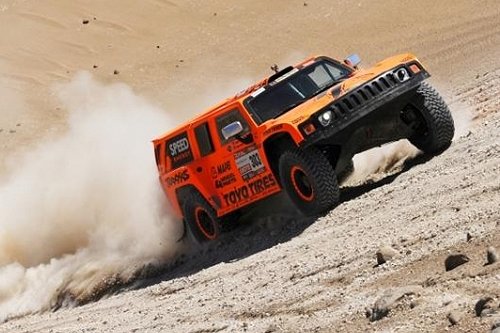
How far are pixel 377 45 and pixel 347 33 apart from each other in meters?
1.69

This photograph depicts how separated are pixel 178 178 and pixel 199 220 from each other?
2.01 feet

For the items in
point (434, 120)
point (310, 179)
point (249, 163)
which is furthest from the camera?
point (249, 163)

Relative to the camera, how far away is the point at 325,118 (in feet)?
34.3

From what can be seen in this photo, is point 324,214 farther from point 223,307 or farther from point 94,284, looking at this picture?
point 94,284

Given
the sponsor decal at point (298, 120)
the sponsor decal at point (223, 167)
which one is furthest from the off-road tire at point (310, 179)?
the sponsor decal at point (223, 167)

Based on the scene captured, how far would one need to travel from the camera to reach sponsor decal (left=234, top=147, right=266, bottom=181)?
11320mm

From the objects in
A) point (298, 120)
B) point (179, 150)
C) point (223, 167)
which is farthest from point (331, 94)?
point (179, 150)

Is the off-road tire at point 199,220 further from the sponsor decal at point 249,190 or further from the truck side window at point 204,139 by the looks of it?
the truck side window at point 204,139

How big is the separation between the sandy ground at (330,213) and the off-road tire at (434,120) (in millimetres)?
243

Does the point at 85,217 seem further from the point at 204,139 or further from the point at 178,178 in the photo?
the point at 204,139

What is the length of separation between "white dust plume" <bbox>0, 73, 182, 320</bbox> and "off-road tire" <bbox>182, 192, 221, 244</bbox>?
0.56 m

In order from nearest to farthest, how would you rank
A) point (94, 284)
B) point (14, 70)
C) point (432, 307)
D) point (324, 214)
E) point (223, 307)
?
point (432, 307) < point (223, 307) < point (324, 214) < point (94, 284) < point (14, 70)

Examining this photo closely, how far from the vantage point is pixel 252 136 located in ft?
37.0

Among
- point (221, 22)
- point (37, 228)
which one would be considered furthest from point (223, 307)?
point (221, 22)
